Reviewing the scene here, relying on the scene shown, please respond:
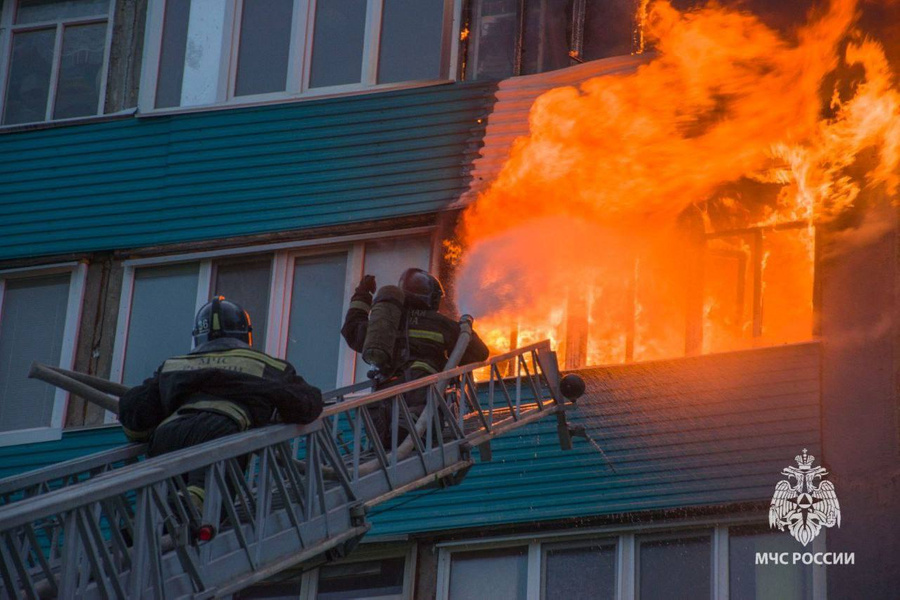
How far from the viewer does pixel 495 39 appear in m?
17.1

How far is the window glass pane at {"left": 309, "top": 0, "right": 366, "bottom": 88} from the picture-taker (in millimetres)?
17703

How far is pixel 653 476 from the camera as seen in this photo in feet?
47.3

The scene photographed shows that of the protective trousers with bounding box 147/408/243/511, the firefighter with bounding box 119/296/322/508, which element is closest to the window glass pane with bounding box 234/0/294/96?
the firefighter with bounding box 119/296/322/508

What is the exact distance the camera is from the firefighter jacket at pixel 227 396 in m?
10.5

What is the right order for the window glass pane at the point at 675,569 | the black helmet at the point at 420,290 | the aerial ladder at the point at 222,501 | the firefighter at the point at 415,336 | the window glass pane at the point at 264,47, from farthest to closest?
the window glass pane at the point at 264,47
the window glass pane at the point at 675,569
the black helmet at the point at 420,290
the firefighter at the point at 415,336
the aerial ladder at the point at 222,501

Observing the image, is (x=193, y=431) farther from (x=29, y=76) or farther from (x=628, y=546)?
(x=29, y=76)

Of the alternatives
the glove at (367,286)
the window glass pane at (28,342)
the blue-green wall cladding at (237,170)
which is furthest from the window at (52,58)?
the glove at (367,286)

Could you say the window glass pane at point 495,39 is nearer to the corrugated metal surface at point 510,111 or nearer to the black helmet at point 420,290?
the corrugated metal surface at point 510,111

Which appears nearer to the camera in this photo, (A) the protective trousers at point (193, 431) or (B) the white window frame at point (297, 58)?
(A) the protective trousers at point (193, 431)

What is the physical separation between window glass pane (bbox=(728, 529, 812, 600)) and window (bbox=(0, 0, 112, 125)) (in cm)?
900

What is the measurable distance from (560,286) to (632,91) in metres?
1.95

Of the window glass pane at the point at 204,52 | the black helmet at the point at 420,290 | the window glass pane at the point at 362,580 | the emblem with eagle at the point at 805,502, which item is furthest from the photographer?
the window glass pane at the point at 204,52

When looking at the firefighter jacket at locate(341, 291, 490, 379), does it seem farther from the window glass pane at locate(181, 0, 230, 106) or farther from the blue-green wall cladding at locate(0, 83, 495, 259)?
the window glass pane at locate(181, 0, 230, 106)

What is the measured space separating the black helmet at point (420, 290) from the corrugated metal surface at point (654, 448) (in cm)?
238
